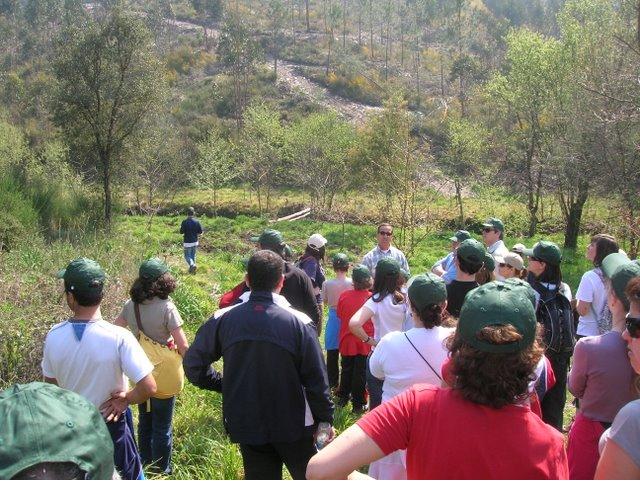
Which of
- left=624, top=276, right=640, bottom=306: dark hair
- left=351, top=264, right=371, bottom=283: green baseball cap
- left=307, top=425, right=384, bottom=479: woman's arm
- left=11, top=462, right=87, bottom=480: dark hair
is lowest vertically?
left=351, top=264, right=371, bottom=283: green baseball cap

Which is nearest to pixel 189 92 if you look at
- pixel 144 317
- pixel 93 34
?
pixel 93 34

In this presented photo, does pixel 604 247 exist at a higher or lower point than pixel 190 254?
higher

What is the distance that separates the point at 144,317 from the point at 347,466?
9.24 ft

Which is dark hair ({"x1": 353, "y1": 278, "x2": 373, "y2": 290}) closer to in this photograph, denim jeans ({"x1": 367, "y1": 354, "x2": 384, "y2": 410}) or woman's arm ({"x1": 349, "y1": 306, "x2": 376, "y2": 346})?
woman's arm ({"x1": 349, "y1": 306, "x2": 376, "y2": 346})

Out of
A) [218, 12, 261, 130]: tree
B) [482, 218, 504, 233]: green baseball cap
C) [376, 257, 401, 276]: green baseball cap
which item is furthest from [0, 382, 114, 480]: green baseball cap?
[218, 12, 261, 130]: tree

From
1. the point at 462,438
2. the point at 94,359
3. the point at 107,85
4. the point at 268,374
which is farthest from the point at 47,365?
the point at 107,85

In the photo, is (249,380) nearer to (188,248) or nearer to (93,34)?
(188,248)

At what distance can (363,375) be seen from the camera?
586cm

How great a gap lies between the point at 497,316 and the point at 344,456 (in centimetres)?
68

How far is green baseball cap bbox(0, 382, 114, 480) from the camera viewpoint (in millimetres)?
1289

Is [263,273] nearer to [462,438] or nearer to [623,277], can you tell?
[462,438]

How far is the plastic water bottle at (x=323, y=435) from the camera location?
320 centimetres

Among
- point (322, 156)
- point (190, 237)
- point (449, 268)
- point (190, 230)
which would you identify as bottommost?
point (322, 156)

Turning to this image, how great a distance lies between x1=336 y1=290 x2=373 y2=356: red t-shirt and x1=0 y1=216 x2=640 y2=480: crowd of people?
0.02 metres
